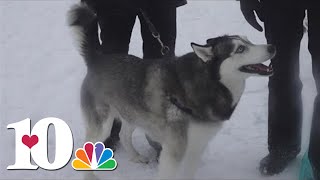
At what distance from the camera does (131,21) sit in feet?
11.2

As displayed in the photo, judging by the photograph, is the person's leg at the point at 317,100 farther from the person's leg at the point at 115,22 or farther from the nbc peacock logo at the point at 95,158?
the nbc peacock logo at the point at 95,158

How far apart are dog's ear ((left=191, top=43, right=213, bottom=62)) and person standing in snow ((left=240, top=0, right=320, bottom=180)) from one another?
636mm

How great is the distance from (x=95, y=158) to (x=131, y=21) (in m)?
1.00

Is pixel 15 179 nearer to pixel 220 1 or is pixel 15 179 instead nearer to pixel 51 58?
pixel 51 58

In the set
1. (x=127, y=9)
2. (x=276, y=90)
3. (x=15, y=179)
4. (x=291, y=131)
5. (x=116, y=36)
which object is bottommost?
(x=15, y=179)

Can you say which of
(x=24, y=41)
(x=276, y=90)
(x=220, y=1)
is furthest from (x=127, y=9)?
(x=220, y=1)

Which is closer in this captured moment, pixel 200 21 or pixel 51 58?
pixel 51 58

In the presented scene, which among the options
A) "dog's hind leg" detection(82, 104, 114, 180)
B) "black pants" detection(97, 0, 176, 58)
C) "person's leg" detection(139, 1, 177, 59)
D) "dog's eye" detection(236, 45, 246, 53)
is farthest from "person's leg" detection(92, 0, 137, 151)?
"dog's eye" detection(236, 45, 246, 53)

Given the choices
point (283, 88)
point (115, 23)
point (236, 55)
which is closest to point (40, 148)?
point (115, 23)

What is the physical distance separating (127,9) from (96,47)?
35cm

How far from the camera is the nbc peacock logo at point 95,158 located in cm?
327

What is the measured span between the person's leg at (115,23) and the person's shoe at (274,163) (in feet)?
4.24

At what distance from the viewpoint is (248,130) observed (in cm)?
398

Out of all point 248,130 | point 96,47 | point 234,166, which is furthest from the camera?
point 248,130
